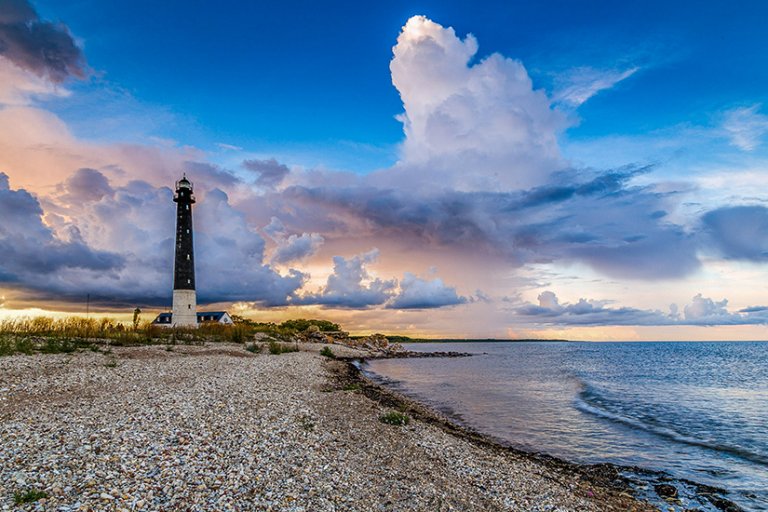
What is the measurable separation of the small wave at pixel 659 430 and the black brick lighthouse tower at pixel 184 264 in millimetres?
48154

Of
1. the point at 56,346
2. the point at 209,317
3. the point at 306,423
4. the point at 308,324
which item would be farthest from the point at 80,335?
the point at 308,324

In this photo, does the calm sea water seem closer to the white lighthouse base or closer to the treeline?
the treeline

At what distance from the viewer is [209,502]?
29.8 feet

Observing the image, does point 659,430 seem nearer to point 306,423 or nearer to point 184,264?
point 306,423

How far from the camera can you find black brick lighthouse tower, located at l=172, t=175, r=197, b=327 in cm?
5867

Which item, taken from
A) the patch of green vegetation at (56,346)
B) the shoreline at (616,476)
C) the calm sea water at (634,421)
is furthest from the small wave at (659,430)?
the patch of green vegetation at (56,346)

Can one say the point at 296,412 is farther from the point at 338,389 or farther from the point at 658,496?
the point at 658,496

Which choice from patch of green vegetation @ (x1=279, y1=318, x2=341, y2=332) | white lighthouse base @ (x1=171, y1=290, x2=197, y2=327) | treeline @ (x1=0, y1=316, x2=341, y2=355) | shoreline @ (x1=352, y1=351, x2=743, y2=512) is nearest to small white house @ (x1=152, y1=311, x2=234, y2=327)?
patch of green vegetation @ (x1=279, y1=318, x2=341, y2=332)

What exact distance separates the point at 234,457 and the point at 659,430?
2204 centimetres

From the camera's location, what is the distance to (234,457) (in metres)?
11.6

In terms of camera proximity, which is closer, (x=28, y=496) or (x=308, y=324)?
(x=28, y=496)

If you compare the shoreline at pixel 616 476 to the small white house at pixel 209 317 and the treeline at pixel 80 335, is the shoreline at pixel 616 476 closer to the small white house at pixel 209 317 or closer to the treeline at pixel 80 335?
the treeline at pixel 80 335

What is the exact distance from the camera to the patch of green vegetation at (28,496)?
834 cm

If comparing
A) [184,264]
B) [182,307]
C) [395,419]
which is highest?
[184,264]
